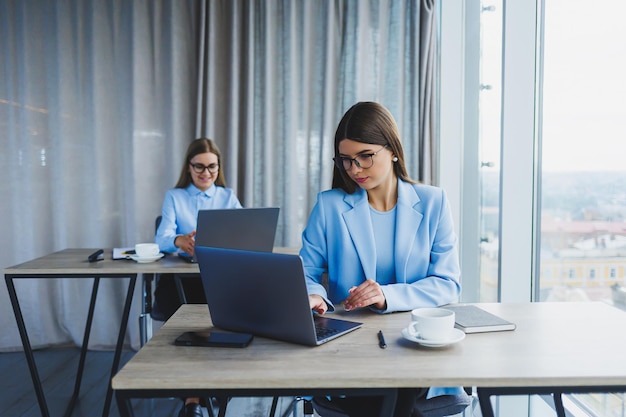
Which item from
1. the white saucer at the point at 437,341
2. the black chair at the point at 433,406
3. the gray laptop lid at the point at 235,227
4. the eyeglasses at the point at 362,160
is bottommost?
the black chair at the point at 433,406

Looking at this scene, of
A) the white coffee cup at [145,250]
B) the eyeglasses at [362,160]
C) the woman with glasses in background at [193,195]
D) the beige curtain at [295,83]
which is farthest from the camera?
the beige curtain at [295,83]

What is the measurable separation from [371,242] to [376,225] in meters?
0.08

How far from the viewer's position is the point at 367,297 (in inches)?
60.4

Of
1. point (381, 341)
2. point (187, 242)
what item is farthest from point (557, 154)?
point (187, 242)

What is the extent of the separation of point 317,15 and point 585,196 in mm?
2425

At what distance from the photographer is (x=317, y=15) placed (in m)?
3.82

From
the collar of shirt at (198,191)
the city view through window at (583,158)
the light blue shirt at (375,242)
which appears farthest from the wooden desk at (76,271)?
the city view through window at (583,158)

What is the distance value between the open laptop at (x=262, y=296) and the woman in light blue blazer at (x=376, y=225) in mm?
356

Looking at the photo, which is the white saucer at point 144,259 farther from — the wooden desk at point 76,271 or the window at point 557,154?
the window at point 557,154

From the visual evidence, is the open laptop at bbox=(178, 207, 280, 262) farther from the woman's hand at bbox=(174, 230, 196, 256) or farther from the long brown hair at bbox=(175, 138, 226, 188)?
the long brown hair at bbox=(175, 138, 226, 188)

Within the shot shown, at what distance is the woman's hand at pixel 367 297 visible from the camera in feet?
5.03

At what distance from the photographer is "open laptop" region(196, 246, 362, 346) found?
47.6 inches

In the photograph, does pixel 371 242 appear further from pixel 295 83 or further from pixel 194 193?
pixel 295 83

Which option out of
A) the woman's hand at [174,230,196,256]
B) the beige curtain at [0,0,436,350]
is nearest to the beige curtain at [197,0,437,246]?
the beige curtain at [0,0,436,350]
